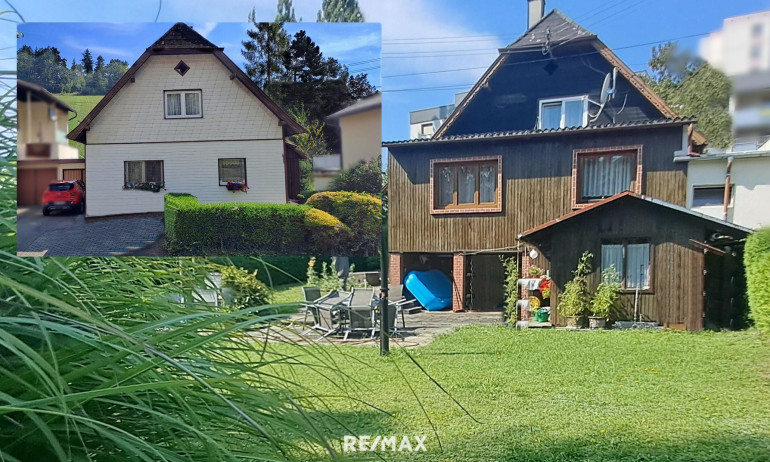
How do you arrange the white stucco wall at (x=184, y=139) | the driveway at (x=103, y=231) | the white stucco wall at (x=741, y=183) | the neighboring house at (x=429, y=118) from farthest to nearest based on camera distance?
the white stucco wall at (x=184, y=139), the neighboring house at (x=429, y=118), the driveway at (x=103, y=231), the white stucco wall at (x=741, y=183)

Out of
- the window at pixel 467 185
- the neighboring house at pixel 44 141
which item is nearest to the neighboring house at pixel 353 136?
the window at pixel 467 185

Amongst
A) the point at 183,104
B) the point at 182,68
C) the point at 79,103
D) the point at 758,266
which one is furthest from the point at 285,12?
the point at 758,266

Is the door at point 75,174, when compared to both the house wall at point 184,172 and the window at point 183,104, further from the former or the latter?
the window at point 183,104

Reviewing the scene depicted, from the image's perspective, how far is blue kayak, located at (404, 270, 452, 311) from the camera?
3102mm

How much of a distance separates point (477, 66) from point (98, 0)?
2.05 metres

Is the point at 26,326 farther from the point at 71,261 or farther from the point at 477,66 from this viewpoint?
the point at 477,66

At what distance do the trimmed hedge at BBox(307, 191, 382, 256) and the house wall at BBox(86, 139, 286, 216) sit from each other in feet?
0.83

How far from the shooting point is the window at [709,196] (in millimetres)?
2801

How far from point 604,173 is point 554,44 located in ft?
2.19

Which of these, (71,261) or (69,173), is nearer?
(71,261)

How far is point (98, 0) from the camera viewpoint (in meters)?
3.24

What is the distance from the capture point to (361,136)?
3.08m

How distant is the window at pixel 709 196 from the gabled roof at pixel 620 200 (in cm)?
6

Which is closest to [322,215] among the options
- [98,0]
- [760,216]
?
[98,0]
